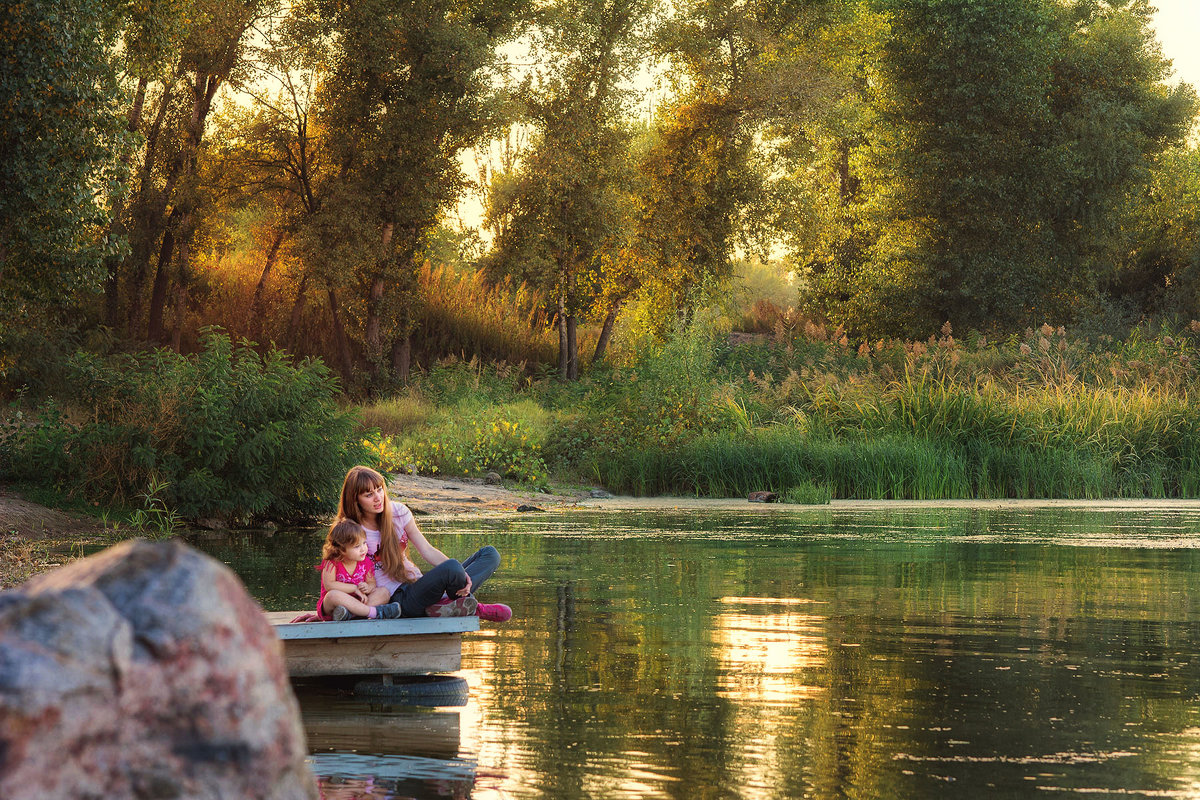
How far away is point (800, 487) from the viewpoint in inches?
807

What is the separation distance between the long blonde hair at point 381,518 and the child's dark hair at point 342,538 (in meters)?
0.22

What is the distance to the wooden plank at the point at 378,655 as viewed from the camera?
6930 mm

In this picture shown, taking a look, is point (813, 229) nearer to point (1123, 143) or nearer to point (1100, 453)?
point (1123, 143)

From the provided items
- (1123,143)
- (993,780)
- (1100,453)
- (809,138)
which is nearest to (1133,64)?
(1123,143)

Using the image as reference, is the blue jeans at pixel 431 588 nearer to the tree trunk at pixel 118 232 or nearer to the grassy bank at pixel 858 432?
the grassy bank at pixel 858 432

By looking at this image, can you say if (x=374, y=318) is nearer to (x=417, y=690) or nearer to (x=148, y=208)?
(x=148, y=208)

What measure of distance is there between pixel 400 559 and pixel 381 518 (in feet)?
0.82

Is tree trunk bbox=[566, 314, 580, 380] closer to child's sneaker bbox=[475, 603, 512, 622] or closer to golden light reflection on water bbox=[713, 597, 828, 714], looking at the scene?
golden light reflection on water bbox=[713, 597, 828, 714]

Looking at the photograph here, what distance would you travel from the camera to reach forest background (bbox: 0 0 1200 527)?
16.1 meters

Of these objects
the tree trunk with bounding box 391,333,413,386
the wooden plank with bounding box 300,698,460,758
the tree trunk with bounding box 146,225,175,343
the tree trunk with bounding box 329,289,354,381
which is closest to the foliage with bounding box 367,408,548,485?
the tree trunk with bounding box 391,333,413,386

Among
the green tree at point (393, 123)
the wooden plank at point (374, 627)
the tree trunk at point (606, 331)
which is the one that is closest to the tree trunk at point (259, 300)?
the green tree at point (393, 123)

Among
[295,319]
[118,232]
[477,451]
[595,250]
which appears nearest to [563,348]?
[595,250]

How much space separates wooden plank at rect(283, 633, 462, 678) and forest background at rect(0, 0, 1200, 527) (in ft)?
28.5

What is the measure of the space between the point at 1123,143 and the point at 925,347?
52.1 ft
